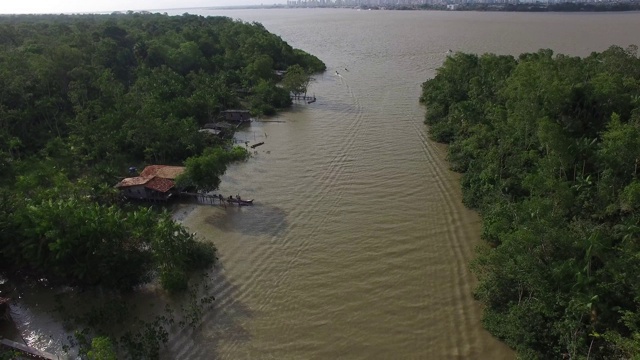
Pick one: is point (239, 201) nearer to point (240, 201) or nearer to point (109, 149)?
point (240, 201)

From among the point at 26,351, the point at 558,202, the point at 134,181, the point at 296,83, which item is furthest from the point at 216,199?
the point at 296,83

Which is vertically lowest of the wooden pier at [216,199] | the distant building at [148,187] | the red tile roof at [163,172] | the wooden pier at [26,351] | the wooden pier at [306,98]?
the wooden pier at [26,351]

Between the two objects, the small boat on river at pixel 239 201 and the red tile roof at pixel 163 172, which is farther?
the red tile roof at pixel 163 172

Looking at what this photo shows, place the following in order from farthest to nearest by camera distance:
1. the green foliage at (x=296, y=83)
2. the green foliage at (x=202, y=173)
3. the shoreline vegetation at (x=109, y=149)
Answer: the green foliage at (x=296, y=83) → the green foliage at (x=202, y=173) → the shoreline vegetation at (x=109, y=149)

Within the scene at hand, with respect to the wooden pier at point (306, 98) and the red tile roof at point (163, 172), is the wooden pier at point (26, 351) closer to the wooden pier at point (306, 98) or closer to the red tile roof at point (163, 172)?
the red tile roof at point (163, 172)

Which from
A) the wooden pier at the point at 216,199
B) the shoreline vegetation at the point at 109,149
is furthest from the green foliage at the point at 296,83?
the wooden pier at the point at 216,199

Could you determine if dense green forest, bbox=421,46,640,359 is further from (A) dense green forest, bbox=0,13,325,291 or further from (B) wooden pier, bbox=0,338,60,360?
(B) wooden pier, bbox=0,338,60,360

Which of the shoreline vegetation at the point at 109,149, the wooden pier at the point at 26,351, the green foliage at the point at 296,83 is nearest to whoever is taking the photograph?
the wooden pier at the point at 26,351

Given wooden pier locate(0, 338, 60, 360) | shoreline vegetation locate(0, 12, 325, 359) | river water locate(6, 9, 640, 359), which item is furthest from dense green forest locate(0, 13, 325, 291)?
wooden pier locate(0, 338, 60, 360)
